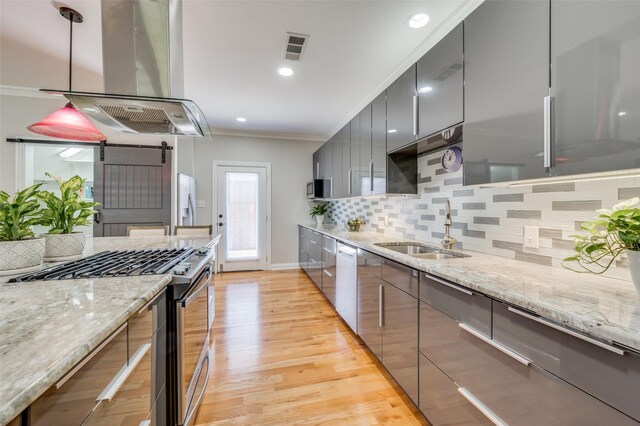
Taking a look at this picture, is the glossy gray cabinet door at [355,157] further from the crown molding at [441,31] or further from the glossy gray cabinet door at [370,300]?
the glossy gray cabinet door at [370,300]

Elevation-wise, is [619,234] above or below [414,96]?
below

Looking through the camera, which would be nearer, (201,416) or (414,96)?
(201,416)

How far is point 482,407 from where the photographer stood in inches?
42.9

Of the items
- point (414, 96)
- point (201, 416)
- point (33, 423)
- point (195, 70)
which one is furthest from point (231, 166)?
point (33, 423)

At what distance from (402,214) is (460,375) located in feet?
5.94

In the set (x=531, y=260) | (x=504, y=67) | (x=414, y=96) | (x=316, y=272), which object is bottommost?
(x=316, y=272)

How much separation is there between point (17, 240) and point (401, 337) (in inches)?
79.9

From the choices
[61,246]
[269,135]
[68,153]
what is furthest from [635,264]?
[68,153]

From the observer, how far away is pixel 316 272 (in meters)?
3.85

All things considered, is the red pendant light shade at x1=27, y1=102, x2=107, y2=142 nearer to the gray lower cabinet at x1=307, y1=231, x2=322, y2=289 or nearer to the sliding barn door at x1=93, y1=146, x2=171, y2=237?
the sliding barn door at x1=93, y1=146, x2=171, y2=237

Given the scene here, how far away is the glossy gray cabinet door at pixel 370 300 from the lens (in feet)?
6.52

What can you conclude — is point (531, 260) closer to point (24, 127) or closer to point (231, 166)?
point (231, 166)

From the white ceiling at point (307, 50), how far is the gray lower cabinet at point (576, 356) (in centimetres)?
191

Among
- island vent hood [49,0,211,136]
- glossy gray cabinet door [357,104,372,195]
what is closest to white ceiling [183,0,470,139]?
island vent hood [49,0,211,136]
